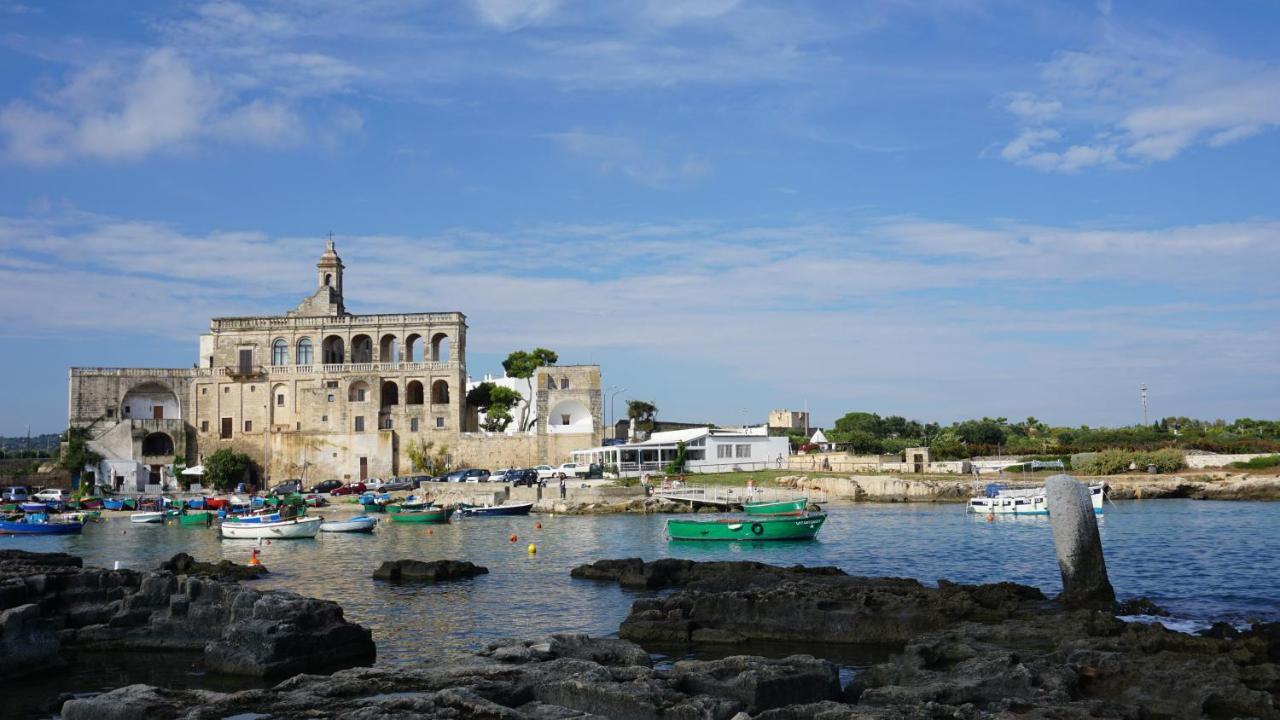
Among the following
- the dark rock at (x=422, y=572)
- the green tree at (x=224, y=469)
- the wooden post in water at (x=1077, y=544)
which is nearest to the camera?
the wooden post in water at (x=1077, y=544)

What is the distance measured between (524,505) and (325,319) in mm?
28631

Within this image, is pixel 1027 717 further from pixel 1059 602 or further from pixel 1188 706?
pixel 1059 602

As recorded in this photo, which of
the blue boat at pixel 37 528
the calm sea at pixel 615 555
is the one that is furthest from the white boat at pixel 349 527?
the blue boat at pixel 37 528

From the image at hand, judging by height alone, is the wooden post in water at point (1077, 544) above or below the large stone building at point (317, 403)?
below

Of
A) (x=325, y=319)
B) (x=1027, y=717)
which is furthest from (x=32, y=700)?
(x=325, y=319)

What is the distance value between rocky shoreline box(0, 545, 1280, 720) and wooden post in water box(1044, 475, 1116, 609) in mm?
657

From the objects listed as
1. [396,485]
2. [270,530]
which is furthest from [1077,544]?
[396,485]

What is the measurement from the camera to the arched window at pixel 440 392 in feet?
269

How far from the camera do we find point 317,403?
79.5 meters

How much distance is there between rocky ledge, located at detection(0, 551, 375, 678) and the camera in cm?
1762

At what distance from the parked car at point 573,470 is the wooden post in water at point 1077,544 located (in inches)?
1976

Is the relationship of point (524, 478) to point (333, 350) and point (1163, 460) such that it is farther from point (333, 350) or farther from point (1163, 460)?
point (1163, 460)

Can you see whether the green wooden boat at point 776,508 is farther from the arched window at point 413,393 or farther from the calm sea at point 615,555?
the arched window at point 413,393

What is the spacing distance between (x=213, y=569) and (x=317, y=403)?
49.6 m
